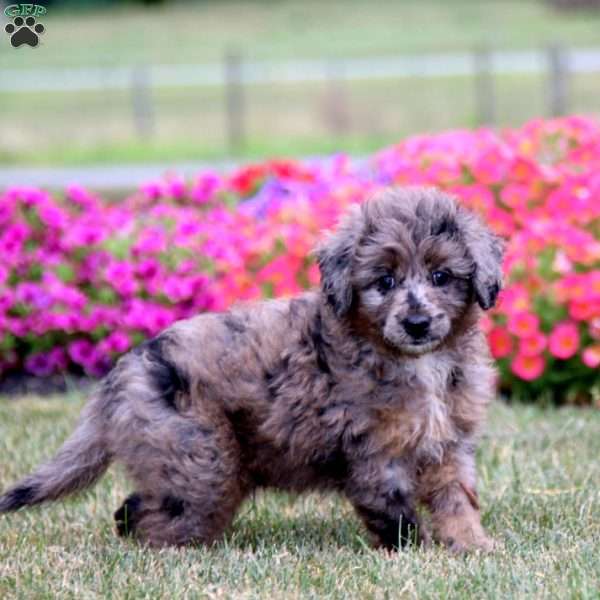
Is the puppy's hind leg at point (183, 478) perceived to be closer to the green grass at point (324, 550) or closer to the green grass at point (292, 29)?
the green grass at point (324, 550)

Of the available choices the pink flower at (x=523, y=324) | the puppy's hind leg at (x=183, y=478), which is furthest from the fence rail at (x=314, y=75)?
the puppy's hind leg at (x=183, y=478)

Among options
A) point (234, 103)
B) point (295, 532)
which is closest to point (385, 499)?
point (295, 532)

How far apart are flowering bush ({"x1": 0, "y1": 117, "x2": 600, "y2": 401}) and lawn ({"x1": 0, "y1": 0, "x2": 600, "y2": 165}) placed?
390 inches

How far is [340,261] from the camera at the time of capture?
16.7ft

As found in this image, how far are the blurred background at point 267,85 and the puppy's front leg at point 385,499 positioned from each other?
1175 centimetres

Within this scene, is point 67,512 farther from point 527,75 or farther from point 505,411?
point 527,75

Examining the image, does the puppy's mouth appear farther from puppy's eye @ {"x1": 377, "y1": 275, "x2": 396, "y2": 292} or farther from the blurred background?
the blurred background

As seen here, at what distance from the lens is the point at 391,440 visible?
4.94 metres

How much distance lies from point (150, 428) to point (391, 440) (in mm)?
884

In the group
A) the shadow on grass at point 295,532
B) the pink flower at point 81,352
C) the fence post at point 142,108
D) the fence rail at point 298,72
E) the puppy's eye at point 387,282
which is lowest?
the shadow on grass at point 295,532

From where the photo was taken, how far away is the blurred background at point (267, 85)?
68.9 ft

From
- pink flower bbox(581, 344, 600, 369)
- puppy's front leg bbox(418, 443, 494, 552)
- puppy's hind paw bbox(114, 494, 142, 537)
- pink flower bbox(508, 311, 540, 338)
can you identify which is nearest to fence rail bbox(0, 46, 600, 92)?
pink flower bbox(508, 311, 540, 338)

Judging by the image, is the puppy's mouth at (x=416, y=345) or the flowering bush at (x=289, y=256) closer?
the puppy's mouth at (x=416, y=345)

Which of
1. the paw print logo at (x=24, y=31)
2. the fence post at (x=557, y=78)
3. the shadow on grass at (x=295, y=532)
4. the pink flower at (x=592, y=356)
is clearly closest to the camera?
the shadow on grass at (x=295, y=532)
